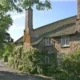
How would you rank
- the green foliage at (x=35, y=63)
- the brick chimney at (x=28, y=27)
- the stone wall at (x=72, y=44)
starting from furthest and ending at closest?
the brick chimney at (x=28, y=27) → the green foliage at (x=35, y=63) → the stone wall at (x=72, y=44)

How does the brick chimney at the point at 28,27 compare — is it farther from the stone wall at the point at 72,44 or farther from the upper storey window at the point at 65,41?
the stone wall at the point at 72,44

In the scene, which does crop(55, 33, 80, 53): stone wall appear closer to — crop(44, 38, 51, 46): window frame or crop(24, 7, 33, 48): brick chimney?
crop(44, 38, 51, 46): window frame

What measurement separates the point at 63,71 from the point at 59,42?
6.83 meters

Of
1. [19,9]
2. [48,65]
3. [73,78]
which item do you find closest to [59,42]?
[48,65]

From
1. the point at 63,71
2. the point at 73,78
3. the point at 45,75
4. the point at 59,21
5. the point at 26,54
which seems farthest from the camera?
the point at 59,21

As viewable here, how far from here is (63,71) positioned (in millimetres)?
30406

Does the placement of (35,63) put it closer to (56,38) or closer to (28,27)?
(56,38)

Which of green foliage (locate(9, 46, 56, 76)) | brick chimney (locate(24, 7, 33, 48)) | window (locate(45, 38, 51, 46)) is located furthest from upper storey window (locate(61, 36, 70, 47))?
brick chimney (locate(24, 7, 33, 48))

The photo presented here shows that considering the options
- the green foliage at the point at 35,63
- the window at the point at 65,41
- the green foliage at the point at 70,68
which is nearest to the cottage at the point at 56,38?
the window at the point at 65,41

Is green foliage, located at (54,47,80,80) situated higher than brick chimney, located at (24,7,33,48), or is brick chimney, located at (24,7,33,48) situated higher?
brick chimney, located at (24,7,33,48)

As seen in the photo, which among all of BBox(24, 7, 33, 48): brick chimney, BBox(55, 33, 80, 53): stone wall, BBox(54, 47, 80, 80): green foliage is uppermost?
BBox(24, 7, 33, 48): brick chimney

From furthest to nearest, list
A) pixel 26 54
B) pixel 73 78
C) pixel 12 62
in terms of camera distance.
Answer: pixel 12 62
pixel 26 54
pixel 73 78

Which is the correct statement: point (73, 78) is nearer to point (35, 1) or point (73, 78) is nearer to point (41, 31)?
point (35, 1)

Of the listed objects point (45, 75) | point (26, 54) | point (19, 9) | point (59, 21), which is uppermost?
point (59, 21)
